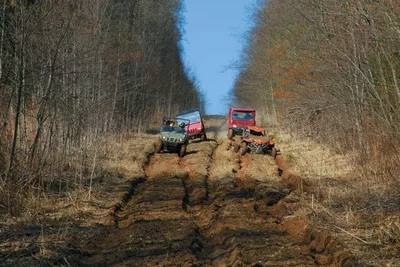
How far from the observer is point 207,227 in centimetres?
1091

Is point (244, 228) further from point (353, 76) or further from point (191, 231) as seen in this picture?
point (353, 76)

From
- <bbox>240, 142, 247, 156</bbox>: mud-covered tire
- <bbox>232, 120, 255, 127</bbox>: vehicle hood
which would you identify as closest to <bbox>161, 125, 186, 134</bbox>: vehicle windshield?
<bbox>240, 142, 247, 156</bbox>: mud-covered tire

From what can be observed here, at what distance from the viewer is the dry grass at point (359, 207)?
→ 862 centimetres

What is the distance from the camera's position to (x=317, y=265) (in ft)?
26.6

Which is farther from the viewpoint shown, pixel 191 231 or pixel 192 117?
pixel 192 117

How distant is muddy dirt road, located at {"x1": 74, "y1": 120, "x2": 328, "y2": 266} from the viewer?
27.9ft

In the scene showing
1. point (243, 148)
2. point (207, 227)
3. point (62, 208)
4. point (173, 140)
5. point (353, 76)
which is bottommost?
point (62, 208)

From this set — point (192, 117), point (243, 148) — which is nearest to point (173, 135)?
point (243, 148)

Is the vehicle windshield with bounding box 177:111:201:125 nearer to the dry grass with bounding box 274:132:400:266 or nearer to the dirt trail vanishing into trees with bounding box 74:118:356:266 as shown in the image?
the dirt trail vanishing into trees with bounding box 74:118:356:266

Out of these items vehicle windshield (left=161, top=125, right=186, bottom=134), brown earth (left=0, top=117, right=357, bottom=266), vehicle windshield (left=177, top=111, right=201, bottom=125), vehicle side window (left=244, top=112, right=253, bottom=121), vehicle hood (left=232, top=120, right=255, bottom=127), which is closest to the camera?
brown earth (left=0, top=117, right=357, bottom=266)

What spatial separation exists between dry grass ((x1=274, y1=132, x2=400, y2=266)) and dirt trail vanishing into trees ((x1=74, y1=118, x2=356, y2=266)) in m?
0.39

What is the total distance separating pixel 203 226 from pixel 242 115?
72.3ft

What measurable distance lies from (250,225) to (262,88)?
122 feet

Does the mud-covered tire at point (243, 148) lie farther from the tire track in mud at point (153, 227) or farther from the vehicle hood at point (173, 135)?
the tire track in mud at point (153, 227)
